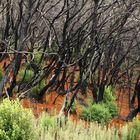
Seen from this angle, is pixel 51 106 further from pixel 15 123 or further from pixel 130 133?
pixel 15 123

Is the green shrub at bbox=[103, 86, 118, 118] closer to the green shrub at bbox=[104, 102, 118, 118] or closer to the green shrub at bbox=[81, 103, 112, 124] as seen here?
the green shrub at bbox=[104, 102, 118, 118]

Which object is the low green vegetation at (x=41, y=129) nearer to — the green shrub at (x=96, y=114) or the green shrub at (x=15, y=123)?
the green shrub at (x=15, y=123)

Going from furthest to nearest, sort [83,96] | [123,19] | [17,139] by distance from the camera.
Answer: [83,96], [123,19], [17,139]

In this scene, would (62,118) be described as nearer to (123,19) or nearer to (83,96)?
(123,19)

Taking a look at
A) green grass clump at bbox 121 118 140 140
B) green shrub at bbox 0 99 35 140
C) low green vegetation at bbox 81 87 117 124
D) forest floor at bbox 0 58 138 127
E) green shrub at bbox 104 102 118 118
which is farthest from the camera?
green shrub at bbox 104 102 118 118

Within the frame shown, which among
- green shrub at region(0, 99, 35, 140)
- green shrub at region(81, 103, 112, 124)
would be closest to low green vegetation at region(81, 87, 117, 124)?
green shrub at region(81, 103, 112, 124)

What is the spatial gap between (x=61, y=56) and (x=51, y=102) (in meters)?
2.96

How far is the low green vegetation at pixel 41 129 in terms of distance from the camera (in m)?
6.12

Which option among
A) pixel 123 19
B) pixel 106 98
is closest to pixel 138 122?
pixel 123 19

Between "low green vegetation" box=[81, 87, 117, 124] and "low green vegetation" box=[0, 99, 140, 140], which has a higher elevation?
"low green vegetation" box=[0, 99, 140, 140]

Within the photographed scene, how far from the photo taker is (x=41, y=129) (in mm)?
7660

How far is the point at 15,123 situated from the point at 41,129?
1641mm

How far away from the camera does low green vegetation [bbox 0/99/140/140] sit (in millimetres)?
6117

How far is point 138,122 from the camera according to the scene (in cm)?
961
